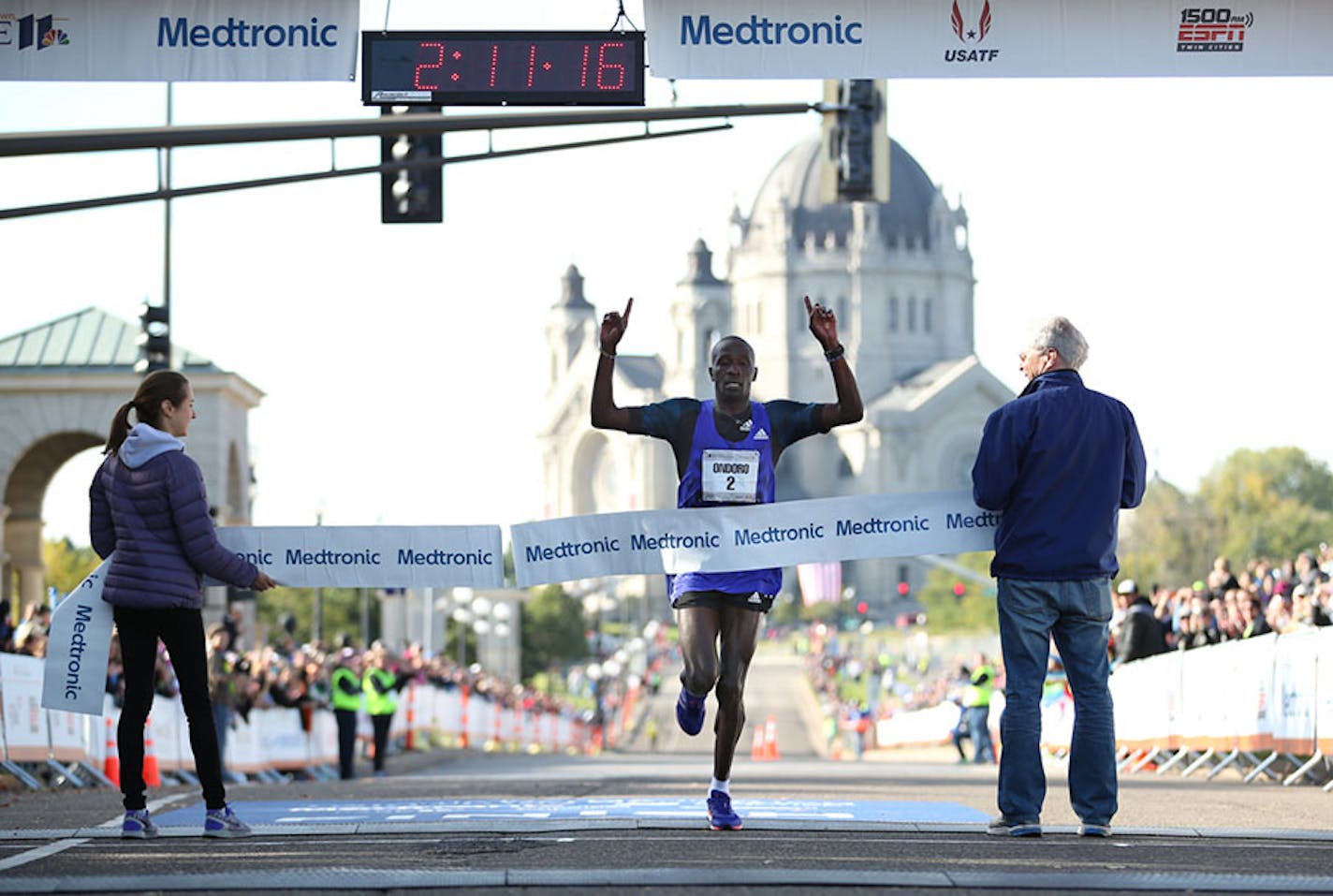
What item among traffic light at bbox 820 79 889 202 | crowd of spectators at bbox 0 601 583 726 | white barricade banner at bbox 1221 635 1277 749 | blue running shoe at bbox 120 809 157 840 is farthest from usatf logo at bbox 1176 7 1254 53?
blue running shoe at bbox 120 809 157 840

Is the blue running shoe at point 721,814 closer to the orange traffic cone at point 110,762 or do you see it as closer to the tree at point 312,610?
the orange traffic cone at point 110,762

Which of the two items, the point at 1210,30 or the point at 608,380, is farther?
the point at 1210,30

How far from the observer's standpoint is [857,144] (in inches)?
803

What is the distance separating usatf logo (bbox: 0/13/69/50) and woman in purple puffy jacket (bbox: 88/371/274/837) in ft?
27.2

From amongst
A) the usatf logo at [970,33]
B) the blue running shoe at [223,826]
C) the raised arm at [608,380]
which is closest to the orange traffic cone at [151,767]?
the usatf logo at [970,33]

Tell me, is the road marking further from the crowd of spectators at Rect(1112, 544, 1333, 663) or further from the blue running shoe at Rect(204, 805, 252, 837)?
the crowd of spectators at Rect(1112, 544, 1333, 663)

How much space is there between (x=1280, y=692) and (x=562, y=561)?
9218 mm

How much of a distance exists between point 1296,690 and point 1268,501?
93.5 metres

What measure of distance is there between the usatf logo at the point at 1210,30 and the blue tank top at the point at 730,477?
8.68m

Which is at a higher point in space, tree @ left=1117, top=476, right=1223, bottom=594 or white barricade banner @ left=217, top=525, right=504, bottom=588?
tree @ left=1117, top=476, right=1223, bottom=594

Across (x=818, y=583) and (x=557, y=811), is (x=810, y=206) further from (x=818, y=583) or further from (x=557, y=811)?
(x=557, y=811)

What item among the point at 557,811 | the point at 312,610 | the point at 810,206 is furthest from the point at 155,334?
the point at 810,206

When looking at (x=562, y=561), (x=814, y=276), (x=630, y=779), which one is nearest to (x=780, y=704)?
(x=630, y=779)

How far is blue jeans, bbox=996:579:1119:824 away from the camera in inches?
383
